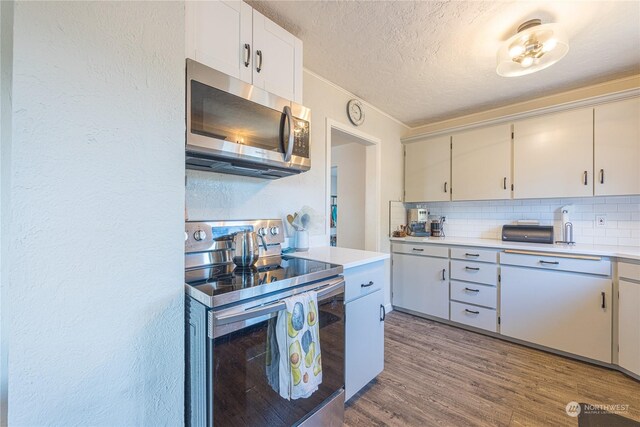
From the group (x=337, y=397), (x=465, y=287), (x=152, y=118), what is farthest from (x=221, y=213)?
(x=465, y=287)

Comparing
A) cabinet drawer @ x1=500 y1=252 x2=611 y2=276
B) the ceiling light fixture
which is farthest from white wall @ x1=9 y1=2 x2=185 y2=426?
cabinet drawer @ x1=500 y1=252 x2=611 y2=276

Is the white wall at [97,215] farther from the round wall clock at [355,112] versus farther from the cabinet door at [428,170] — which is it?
the cabinet door at [428,170]

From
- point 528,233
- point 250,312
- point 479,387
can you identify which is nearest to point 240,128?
point 250,312

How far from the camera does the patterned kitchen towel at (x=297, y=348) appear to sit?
105 centimetres

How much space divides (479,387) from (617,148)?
2.23m

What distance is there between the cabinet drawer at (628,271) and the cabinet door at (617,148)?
649 mm

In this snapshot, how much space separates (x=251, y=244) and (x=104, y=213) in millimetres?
651

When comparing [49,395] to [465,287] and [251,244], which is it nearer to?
[251,244]

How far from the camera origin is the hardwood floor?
59.9 inches

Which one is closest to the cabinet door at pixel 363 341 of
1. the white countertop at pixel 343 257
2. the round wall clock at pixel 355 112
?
the white countertop at pixel 343 257

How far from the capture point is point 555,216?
264 centimetres

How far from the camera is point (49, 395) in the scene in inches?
27.5

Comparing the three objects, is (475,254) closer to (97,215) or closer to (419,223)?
(419,223)

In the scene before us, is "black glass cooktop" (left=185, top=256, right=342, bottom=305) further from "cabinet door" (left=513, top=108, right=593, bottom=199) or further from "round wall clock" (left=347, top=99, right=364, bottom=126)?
"cabinet door" (left=513, top=108, right=593, bottom=199)
